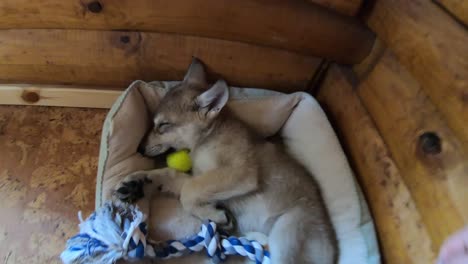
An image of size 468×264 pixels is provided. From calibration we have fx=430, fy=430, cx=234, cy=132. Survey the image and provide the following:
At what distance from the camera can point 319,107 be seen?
232cm

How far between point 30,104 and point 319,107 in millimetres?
1707

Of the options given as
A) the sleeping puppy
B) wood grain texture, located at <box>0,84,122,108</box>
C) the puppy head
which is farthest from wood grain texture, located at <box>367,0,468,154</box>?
wood grain texture, located at <box>0,84,122,108</box>

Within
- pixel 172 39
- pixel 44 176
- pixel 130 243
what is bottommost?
pixel 44 176

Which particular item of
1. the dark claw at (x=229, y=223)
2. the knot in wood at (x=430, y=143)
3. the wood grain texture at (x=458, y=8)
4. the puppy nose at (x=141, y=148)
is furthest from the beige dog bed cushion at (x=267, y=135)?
the wood grain texture at (x=458, y=8)

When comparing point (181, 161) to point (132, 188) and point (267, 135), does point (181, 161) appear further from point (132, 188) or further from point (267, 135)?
point (267, 135)

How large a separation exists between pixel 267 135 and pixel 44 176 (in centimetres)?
126

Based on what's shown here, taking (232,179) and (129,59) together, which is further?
(129,59)

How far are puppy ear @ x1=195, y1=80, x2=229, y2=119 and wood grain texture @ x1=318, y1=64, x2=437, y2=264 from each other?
0.67m

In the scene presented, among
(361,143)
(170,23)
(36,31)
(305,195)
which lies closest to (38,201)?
(36,31)

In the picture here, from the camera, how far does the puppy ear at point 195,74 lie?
226 cm

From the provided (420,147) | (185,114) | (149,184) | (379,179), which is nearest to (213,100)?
(185,114)

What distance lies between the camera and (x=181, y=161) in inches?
89.7

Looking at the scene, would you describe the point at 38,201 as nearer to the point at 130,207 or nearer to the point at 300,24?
the point at 130,207

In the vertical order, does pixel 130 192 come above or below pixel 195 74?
below
